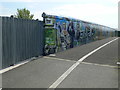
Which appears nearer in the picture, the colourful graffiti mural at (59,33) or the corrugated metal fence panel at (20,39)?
the corrugated metal fence panel at (20,39)

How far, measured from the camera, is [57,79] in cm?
775

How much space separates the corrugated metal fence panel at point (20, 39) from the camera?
32.7 ft

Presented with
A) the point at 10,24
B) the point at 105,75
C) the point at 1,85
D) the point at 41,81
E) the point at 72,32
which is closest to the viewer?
the point at 1,85

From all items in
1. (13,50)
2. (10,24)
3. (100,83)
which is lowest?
(100,83)

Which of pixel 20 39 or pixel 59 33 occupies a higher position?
pixel 59 33

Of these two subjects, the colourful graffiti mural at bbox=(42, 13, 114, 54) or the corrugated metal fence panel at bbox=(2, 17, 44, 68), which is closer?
the corrugated metal fence panel at bbox=(2, 17, 44, 68)

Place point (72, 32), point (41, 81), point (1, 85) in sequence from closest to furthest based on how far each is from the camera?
1. point (1, 85)
2. point (41, 81)
3. point (72, 32)

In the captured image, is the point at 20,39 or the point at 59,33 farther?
the point at 59,33

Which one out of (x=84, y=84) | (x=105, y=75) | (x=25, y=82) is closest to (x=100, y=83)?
(x=84, y=84)

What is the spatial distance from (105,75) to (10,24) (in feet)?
16.6

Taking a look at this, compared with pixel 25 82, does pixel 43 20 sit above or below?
above

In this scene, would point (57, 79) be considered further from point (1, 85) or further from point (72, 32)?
point (72, 32)

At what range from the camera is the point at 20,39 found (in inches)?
453

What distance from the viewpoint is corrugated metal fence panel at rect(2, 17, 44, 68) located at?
9953 millimetres
